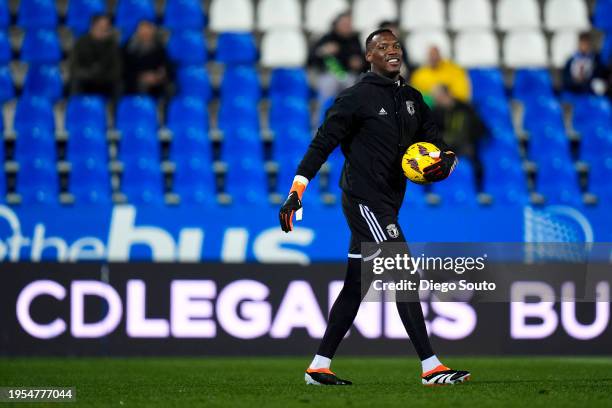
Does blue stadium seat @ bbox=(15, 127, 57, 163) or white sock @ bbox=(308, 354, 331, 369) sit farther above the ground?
blue stadium seat @ bbox=(15, 127, 57, 163)

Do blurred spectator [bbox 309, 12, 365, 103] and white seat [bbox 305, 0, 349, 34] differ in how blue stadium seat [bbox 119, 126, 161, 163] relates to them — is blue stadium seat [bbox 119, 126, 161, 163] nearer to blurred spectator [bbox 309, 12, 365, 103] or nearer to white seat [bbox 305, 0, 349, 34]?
blurred spectator [bbox 309, 12, 365, 103]

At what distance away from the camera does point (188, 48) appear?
13.9 meters

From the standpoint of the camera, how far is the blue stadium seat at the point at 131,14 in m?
14.2

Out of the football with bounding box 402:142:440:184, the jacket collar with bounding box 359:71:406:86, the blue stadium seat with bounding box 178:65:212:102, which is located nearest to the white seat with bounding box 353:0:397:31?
the blue stadium seat with bounding box 178:65:212:102

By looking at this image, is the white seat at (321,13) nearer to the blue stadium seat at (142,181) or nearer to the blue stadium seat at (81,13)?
the blue stadium seat at (81,13)

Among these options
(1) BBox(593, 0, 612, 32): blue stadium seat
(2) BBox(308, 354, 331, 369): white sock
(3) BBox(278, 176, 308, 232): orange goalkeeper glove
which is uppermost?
(1) BBox(593, 0, 612, 32): blue stadium seat

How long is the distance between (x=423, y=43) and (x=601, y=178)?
3059 mm

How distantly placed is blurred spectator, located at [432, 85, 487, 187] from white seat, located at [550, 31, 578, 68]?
260 cm

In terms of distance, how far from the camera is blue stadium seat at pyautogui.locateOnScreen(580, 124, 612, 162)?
12.8 metres

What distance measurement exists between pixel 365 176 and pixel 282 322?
3433mm

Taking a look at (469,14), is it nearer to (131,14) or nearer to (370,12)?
(370,12)

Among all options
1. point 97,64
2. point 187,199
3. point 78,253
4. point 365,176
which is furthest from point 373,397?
point 97,64

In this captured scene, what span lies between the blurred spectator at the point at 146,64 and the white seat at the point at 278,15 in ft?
6.32

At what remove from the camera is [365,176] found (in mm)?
6465
